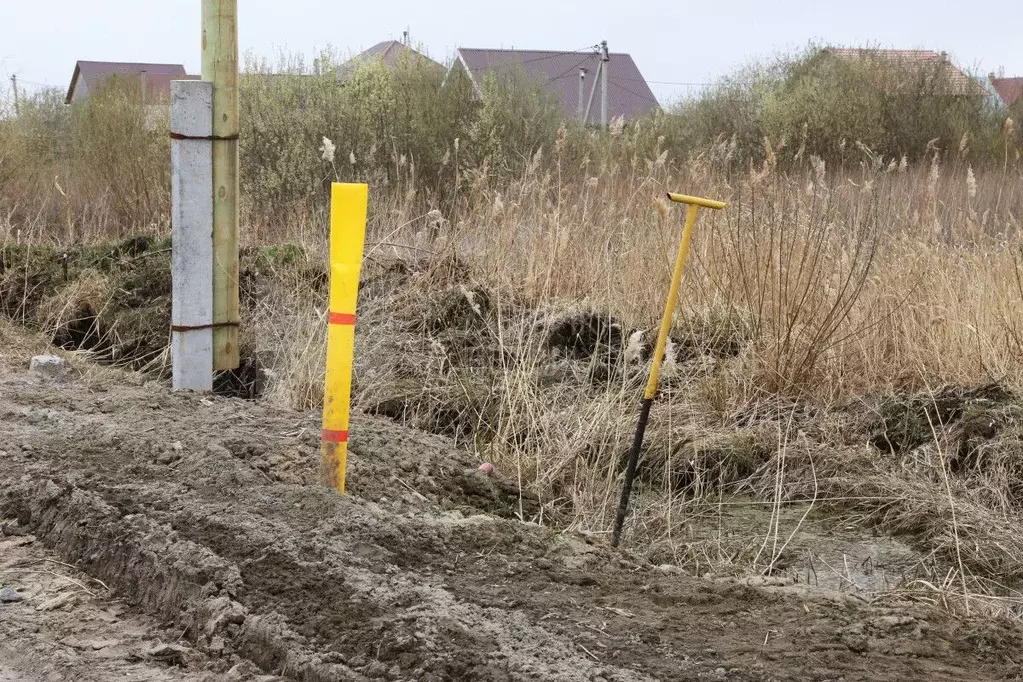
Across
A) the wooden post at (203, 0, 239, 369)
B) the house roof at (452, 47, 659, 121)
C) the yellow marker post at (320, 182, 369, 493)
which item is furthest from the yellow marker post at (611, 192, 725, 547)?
the house roof at (452, 47, 659, 121)

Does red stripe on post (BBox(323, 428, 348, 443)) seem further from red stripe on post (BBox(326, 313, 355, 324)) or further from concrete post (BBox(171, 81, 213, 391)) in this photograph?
concrete post (BBox(171, 81, 213, 391))

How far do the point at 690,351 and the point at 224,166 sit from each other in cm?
312

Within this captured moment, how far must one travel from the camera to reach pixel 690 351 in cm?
693

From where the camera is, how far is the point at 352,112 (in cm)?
1449

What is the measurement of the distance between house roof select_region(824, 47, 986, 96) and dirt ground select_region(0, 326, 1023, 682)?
18.3m

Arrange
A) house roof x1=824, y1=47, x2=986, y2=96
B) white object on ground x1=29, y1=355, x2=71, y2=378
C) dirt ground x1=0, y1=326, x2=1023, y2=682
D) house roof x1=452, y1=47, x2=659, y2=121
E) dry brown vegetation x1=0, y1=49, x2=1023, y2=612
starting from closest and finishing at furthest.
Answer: dirt ground x1=0, y1=326, x2=1023, y2=682, dry brown vegetation x1=0, y1=49, x2=1023, y2=612, white object on ground x1=29, y1=355, x2=71, y2=378, house roof x1=824, y1=47, x2=986, y2=96, house roof x1=452, y1=47, x2=659, y2=121

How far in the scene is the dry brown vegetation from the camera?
505 cm

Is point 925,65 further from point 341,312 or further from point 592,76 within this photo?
point 592,76

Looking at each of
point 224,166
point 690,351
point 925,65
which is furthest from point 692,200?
point 925,65

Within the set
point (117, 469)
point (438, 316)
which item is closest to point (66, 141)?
point (438, 316)

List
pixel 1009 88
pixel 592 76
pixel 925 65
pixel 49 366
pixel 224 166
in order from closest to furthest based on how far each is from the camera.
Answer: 1. pixel 224 166
2. pixel 49 366
3. pixel 925 65
4. pixel 1009 88
5. pixel 592 76

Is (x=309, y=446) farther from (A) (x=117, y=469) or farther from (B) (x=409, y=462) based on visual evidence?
(A) (x=117, y=469)

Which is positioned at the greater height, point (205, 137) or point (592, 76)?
point (592, 76)

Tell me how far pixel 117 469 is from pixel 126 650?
1.33m
